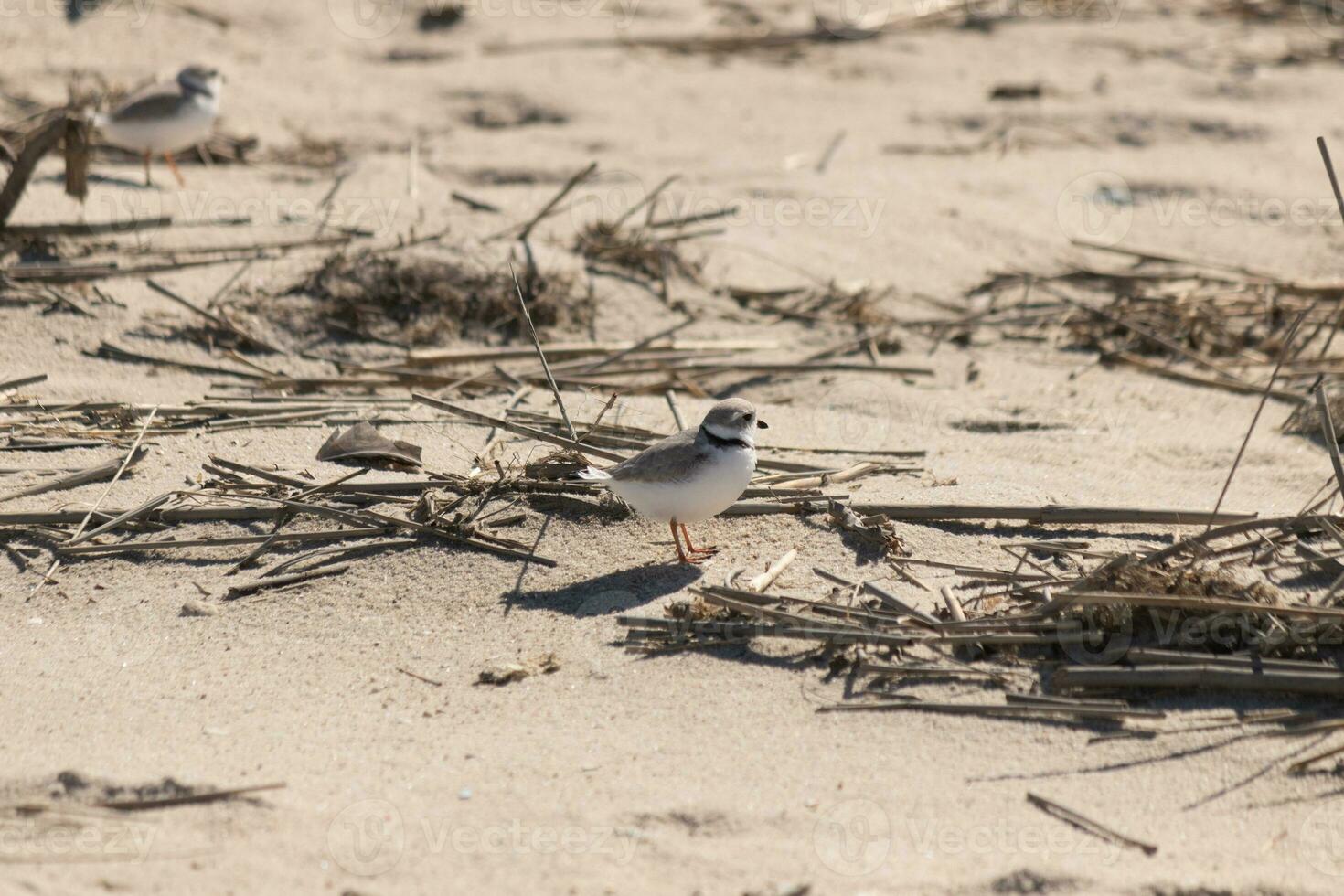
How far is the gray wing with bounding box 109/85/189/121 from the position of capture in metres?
7.91

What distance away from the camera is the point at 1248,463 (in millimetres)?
5547

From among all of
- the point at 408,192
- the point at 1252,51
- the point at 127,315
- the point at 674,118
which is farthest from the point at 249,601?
the point at 1252,51

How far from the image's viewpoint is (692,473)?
4266 millimetres

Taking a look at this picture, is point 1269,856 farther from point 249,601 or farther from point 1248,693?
point 249,601
